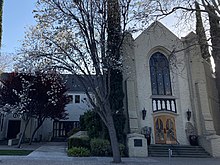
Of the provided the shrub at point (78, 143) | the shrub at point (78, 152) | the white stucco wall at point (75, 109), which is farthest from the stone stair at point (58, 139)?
the shrub at point (78, 152)

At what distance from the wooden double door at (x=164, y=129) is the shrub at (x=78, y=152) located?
20.0 ft

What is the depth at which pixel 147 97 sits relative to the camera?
19156mm

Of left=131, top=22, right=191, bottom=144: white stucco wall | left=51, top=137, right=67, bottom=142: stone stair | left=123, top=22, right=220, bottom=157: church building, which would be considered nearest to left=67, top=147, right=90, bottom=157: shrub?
Answer: left=123, top=22, right=220, bottom=157: church building

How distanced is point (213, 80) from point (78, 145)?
14334 millimetres

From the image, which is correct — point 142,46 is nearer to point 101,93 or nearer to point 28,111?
point 101,93

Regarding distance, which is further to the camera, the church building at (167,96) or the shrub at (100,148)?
the church building at (167,96)

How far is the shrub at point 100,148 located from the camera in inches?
615

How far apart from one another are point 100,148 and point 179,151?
6030 millimetres

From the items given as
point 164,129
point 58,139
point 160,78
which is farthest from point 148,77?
A: point 58,139

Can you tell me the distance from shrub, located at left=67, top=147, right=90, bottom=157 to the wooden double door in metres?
6.10

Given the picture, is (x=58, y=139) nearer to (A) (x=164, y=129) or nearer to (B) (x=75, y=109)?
(B) (x=75, y=109)

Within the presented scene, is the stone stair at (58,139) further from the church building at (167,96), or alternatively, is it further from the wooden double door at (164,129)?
the wooden double door at (164,129)

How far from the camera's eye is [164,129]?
18.7 metres

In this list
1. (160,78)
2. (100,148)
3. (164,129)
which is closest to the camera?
(100,148)
